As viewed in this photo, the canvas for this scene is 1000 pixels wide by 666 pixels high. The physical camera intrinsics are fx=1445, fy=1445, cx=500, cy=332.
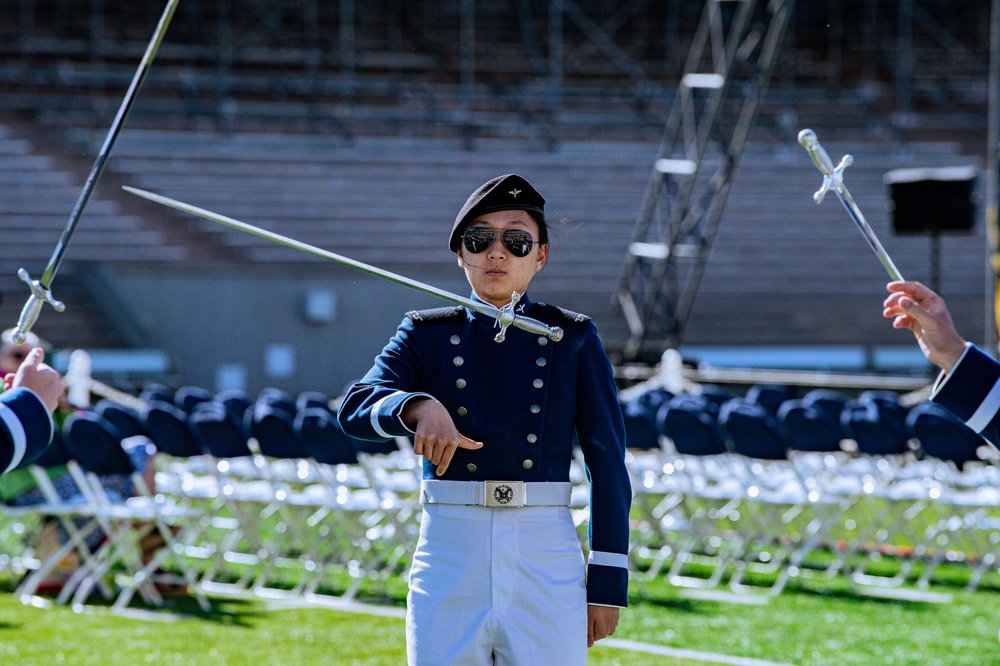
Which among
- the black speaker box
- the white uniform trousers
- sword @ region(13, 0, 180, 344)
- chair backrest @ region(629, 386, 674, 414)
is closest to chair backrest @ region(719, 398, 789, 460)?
chair backrest @ region(629, 386, 674, 414)

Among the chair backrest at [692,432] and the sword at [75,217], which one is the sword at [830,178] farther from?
the chair backrest at [692,432]

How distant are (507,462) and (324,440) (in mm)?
4386

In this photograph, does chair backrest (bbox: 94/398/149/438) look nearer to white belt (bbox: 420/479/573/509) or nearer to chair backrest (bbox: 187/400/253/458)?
chair backrest (bbox: 187/400/253/458)

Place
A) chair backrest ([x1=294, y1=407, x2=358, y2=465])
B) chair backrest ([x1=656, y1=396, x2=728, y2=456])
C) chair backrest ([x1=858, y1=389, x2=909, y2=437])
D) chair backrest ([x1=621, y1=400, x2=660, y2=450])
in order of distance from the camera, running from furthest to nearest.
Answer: chair backrest ([x1=858, y1=389, x2=909, y2=437])
chair backrest ([x1=621, y1=400, x2=660, y2=450])
chair backrest ([x1=656, y1=396, x2=728, y2=456])
chair backrest ([x1=294, y1=407, x2=358, y2=465])

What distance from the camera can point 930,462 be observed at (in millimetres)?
8375

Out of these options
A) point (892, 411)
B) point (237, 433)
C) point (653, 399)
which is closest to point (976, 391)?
point (237, 433)

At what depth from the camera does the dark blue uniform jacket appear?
2.55 metres

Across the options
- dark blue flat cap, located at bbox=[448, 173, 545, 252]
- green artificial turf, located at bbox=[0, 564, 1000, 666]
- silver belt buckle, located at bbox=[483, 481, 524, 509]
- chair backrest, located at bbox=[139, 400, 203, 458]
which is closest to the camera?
silver belt buckle, located at bbox=[483, 481, 524, 509]

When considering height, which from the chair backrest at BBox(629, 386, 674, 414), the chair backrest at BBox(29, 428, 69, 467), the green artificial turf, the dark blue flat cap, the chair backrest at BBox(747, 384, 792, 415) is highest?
the dark blue flat cap

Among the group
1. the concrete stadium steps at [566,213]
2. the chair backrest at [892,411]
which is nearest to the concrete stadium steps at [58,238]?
the concrete stadium steps at [566,213]

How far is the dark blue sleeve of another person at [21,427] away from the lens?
2424 mm

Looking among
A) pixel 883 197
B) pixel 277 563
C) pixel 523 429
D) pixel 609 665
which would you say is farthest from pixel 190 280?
pixel 523 429

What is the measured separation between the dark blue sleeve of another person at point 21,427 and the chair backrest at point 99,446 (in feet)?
12.4

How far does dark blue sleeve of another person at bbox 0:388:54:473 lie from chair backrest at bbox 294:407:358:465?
168 inches
